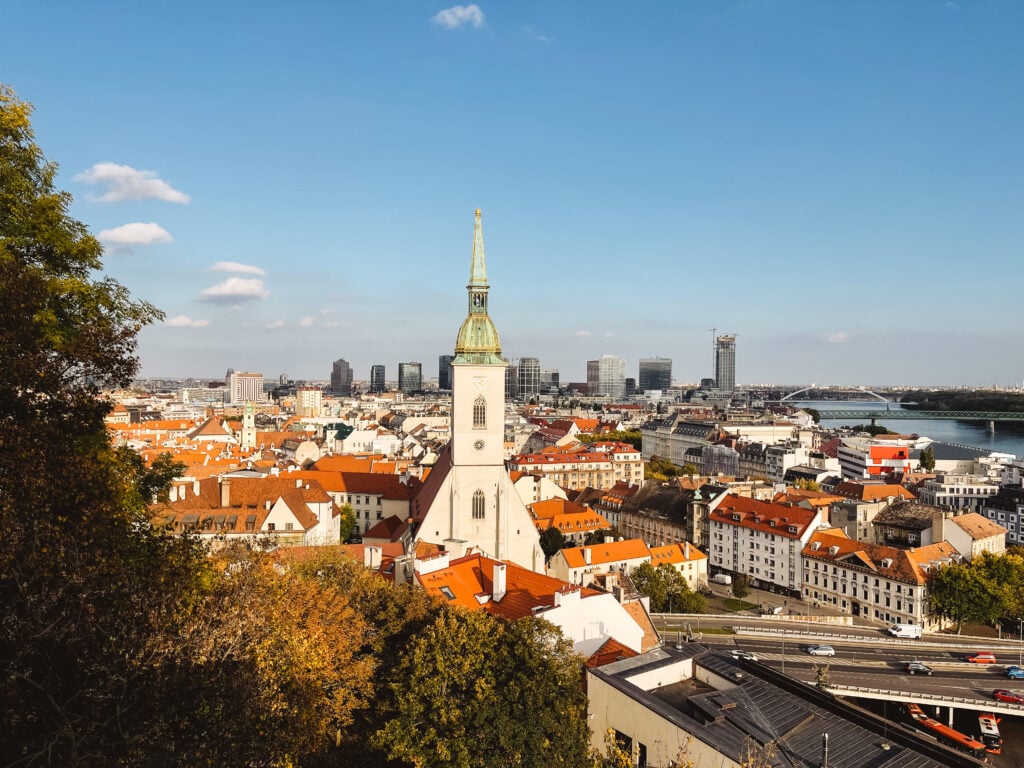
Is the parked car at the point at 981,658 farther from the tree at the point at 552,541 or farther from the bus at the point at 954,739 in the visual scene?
the tree at the point at 552,541

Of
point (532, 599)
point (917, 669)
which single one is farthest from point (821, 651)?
point (532, 599)

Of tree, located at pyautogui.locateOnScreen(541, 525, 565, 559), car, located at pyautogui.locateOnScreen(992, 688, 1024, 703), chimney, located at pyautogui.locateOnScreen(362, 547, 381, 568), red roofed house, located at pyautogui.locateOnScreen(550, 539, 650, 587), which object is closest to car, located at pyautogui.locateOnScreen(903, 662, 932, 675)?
car, located at pyautogui.locateOnScreen(992, 688, 1024, 703)

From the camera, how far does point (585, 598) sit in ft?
87.7

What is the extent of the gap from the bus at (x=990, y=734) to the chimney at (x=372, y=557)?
93.9 feet

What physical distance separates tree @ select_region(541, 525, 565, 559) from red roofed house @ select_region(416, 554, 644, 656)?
2614 cm

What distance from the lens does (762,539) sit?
195 feet

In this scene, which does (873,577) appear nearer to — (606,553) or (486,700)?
(606,553)

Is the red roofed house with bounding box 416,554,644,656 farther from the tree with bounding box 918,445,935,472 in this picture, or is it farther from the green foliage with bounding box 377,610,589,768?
the tree with bounding box 918,445,935,472

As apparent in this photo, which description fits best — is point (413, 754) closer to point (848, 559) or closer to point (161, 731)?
point (161, 731)

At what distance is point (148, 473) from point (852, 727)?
17059 mm

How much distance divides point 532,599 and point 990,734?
2311 centimetres

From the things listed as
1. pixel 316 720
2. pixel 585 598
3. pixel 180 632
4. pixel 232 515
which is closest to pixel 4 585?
pixel 180 632

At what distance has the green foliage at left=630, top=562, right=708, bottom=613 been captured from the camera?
157 ft

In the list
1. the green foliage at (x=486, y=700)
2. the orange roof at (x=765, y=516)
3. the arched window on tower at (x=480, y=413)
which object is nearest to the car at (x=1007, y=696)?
the orange roof at (x=765, y=516)
